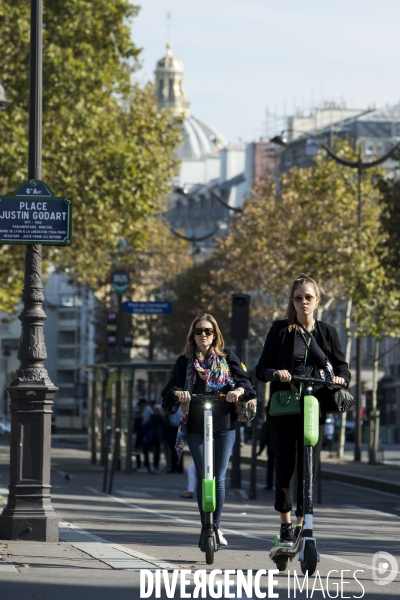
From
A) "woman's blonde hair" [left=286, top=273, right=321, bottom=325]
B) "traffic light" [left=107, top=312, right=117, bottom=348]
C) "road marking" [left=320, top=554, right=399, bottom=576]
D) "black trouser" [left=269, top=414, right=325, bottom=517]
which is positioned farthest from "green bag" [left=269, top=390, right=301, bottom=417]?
"traffic light" [left=107, top=312, right=117, bottom=348]

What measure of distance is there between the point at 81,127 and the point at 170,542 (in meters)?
24.5

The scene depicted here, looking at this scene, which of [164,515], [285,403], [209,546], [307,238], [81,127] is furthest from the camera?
[307,238]

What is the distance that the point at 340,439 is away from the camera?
38125 millimetres

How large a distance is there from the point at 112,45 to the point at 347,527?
23808mm

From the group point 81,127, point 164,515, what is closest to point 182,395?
point 164,515

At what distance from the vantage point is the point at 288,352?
9.73 meters

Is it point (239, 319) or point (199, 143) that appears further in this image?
point (199, 143)

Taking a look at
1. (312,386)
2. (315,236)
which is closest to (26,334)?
(312,386)

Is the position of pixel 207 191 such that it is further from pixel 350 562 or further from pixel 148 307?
pixel 350 562

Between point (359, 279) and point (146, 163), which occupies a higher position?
point (146, 163)

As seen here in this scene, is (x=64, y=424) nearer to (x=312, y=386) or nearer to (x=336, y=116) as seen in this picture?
(x=336, y=116)

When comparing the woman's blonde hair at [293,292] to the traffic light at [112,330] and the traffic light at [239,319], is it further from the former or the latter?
the traffic light at [112,330]

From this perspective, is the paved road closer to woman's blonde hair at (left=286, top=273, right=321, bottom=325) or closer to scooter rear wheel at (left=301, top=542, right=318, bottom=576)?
scooter rear wheel at (left=301, top=542, right=318, bottom=576)

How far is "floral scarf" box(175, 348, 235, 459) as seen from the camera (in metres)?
10.6
